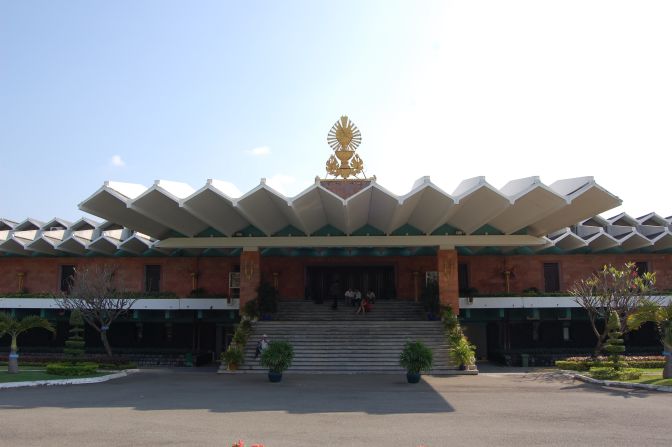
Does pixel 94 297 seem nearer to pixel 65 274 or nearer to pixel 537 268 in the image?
pixel 65 274

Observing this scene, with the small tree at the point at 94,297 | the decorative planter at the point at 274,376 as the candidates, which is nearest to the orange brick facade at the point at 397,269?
the small tree at the point at 94,297

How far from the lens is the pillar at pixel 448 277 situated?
25.4 m

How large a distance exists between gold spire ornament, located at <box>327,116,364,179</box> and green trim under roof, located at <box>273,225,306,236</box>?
3.12 m

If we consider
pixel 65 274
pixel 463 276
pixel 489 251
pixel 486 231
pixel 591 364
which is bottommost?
pixel 591 364

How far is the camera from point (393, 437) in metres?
9.90

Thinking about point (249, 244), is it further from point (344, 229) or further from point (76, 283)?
point (76, 283)

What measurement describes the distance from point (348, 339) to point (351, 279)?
7797 millimetres

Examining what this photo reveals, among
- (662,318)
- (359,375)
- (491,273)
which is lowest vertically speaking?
(359,375)

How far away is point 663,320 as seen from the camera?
59.5 feet

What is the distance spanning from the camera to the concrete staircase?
21.6 metres

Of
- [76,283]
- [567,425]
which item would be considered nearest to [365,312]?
[76,283]

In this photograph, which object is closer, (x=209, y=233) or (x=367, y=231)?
(x=209, y=233)

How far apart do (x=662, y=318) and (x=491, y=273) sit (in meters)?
12.6

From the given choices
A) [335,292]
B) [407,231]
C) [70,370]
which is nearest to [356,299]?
[335,292]
